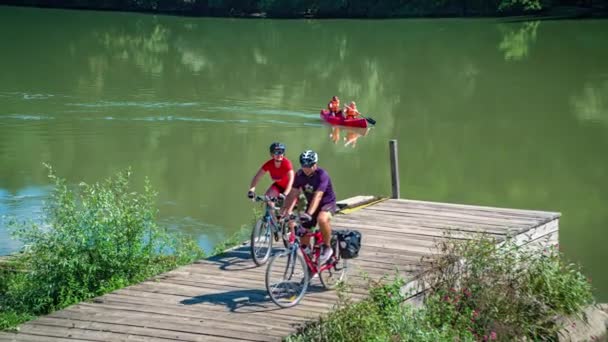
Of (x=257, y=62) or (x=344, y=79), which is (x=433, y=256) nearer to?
→ (x=344, y=79)

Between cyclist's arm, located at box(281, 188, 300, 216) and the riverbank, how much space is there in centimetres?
5606

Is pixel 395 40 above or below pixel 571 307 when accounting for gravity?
above

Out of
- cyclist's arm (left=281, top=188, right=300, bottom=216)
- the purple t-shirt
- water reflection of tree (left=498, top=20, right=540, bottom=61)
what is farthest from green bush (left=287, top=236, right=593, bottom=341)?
water reflection of tree (left=498, top=20, right=540, bottom=61)

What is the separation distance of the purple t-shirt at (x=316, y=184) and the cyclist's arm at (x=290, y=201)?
14 centimetres

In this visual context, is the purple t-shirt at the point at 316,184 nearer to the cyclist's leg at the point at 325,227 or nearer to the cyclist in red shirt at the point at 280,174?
the cyclist's leg at the point at 325,227

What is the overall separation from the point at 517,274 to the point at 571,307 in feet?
2.76

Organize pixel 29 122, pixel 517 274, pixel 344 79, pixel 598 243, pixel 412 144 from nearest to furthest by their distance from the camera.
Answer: pixel 517 274 < pixel 598 243 < pixel 412 144 < pixel 29 122 < pixel 344 79

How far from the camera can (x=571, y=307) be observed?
13.0 metres

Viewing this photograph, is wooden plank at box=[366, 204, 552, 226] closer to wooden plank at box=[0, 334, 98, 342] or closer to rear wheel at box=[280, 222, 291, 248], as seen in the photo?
rear wheel at box=[280, 222, 291, 248]

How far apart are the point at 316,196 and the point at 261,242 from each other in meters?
1.61

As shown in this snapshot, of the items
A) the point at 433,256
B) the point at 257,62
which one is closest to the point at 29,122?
the point at 257,62

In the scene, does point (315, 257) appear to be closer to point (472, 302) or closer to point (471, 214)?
point (472, 302)

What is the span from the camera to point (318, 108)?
36.3 metres

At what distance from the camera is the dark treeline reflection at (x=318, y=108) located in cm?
2373
